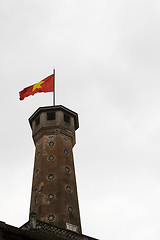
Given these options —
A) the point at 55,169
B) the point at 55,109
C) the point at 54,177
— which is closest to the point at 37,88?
the point at 55,109

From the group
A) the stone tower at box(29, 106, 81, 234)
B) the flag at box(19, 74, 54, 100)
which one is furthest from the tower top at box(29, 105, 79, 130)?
the flag at box(19, 74, 54, 100)

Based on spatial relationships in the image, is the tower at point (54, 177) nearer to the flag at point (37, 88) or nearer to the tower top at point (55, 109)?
the tower top at point (55, 109)

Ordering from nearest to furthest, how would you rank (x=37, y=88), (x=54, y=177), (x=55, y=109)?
(x=54, y=177) → (x=55, y=109) → (x=37, y=88)

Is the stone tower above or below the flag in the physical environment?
below

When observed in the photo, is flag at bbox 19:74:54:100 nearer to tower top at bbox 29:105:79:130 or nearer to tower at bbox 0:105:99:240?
tower top at bbox 29:105:79:130

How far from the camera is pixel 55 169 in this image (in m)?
28.9

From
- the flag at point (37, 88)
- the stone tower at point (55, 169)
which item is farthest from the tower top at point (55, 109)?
the flag at point (37, 88)

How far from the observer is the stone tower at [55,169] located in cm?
2611

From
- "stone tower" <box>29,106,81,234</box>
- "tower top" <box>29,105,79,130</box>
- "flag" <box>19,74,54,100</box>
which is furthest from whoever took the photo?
"flag" <box>19,74,54,100</box>

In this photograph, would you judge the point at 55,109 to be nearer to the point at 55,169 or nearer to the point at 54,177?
the point at 55,169

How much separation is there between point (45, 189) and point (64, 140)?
18.5 ft

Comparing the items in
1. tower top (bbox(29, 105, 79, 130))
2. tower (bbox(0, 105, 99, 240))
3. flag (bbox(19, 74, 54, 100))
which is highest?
flag (bbox(19, 74, 54, 100))

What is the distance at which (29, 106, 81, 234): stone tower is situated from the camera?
2611cm

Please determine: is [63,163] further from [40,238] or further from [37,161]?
[40,238]
